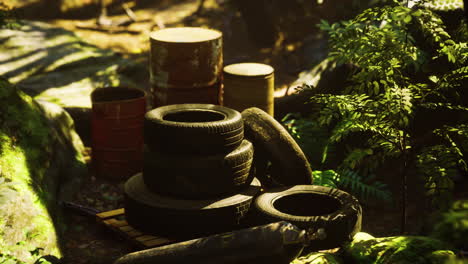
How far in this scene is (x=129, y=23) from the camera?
16391 mm

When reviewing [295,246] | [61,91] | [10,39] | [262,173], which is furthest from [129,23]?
[295,246]

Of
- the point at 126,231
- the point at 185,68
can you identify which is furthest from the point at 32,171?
the point at 185,68

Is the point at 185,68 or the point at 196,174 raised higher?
the point at 185,68

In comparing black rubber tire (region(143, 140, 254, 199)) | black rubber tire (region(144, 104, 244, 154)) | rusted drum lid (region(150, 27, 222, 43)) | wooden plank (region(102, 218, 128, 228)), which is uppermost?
rusted drum lid (region(150, 27, 222, 43))

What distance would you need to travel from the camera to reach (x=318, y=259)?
5785mm

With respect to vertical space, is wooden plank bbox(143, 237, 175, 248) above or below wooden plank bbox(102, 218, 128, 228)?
above

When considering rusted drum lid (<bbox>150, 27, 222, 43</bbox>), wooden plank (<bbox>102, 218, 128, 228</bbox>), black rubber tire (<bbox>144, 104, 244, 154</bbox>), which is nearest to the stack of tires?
black rubber tire (<bbox>144, 104, 244, 154</bbox>)

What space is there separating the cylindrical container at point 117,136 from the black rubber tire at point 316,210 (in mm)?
2517

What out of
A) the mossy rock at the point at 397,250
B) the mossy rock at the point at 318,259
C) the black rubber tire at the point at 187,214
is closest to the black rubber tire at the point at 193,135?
the black rubber tire at the point at 187,214

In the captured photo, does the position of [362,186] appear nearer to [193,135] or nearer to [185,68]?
[193,135]

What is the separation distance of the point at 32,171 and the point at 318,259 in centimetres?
335

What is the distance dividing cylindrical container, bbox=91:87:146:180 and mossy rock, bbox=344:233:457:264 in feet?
12.1

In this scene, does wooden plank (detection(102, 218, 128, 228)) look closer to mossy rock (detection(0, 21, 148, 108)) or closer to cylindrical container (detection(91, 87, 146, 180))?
cylindrical container (detection(91, 87, 146, 180))

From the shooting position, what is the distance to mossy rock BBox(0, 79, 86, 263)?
588cm
